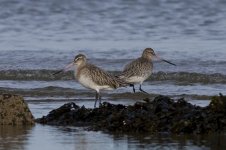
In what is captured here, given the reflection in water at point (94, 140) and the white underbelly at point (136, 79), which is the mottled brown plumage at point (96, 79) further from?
the reflection in water at point (94, 140)

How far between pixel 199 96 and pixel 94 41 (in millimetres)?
6585

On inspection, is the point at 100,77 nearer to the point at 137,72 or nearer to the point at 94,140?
the point at 137,72

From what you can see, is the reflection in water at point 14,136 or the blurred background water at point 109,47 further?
the blurred background water at point 109,47

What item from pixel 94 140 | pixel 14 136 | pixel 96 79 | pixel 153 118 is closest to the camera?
pixel 94 140

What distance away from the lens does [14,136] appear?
962 centimetres

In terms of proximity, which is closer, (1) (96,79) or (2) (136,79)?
(1) (96,79)

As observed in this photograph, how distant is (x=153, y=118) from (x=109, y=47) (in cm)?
897

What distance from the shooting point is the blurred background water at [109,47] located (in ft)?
44.3

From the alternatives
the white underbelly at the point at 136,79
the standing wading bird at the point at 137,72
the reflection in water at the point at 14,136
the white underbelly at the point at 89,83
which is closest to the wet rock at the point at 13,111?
the reflection in water at the point at 14,136

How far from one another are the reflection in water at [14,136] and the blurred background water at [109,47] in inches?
1.5

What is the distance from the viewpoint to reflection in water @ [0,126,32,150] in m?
9.01

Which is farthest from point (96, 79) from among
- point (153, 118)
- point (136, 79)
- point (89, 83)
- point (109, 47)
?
point (109, 47)

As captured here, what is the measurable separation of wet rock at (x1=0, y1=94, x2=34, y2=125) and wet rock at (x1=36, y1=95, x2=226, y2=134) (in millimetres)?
311

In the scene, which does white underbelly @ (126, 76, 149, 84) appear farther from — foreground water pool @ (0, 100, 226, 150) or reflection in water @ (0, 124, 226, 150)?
reflection in water @ (0, 124, 226, 150)
